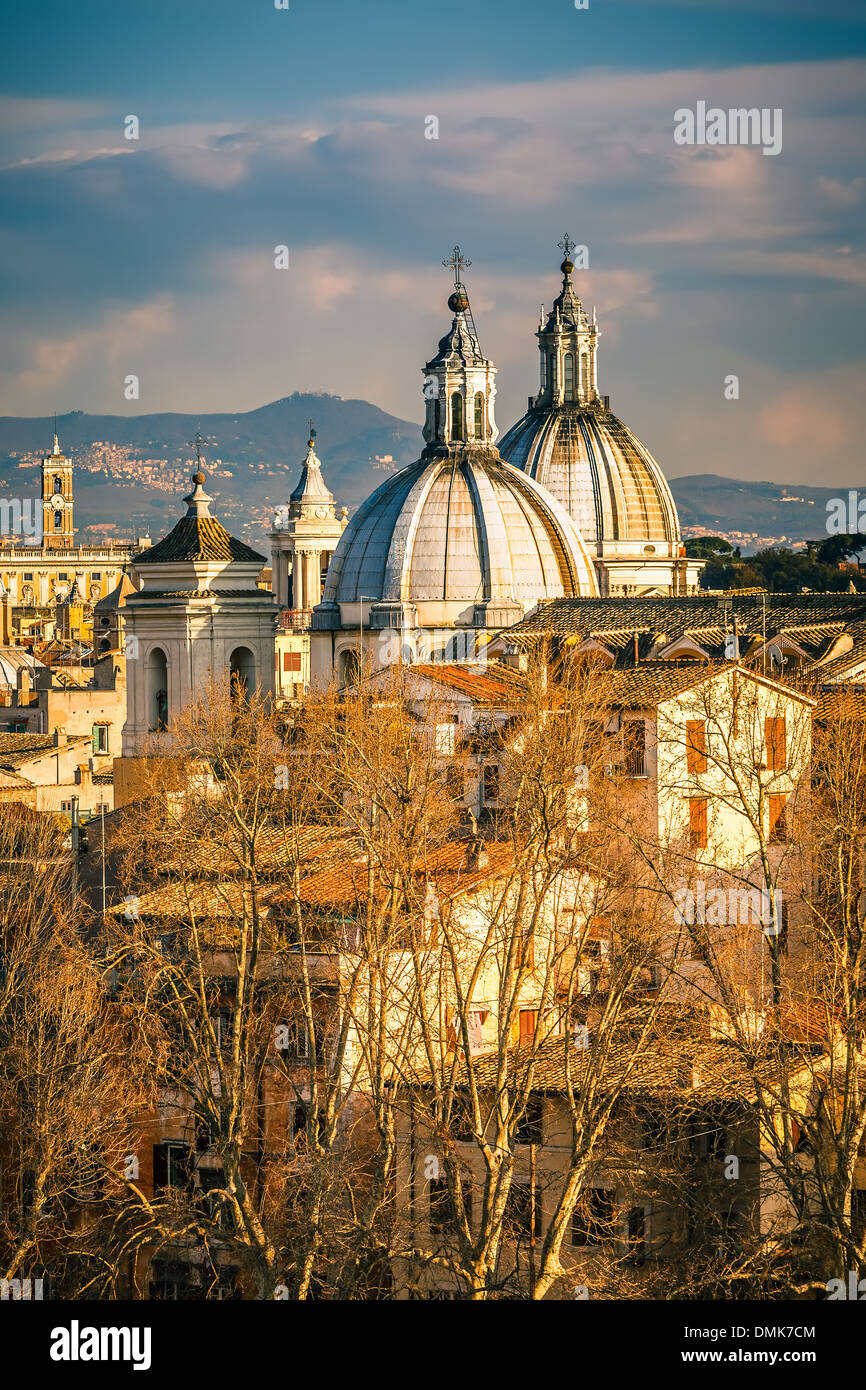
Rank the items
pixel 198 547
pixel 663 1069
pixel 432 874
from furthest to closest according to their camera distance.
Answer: pixel 198 547
pixel 432 874
pixel 663 1069

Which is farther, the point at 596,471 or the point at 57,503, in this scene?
the point at 57,503

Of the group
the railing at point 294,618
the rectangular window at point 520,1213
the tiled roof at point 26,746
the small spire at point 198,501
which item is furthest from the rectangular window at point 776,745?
the railing at point 294,618

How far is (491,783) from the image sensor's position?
2995 cm

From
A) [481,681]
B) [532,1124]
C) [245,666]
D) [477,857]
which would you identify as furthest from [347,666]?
[532,1124]

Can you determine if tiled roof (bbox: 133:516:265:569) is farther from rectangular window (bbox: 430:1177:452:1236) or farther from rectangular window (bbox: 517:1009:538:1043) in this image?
rectangular window (bbox: 430:1177:452:1236)

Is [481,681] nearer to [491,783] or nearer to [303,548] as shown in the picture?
[491,783]

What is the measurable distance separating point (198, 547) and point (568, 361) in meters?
24.6

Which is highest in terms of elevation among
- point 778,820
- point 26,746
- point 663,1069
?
point 26,746

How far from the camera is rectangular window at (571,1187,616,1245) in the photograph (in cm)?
2358

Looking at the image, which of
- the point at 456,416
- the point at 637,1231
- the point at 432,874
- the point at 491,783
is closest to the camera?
the point at 637,1231

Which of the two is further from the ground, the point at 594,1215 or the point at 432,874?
the point at 432,874

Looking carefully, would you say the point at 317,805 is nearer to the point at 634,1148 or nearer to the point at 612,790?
the point at 612,790

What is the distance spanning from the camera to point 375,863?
23.2 meters
